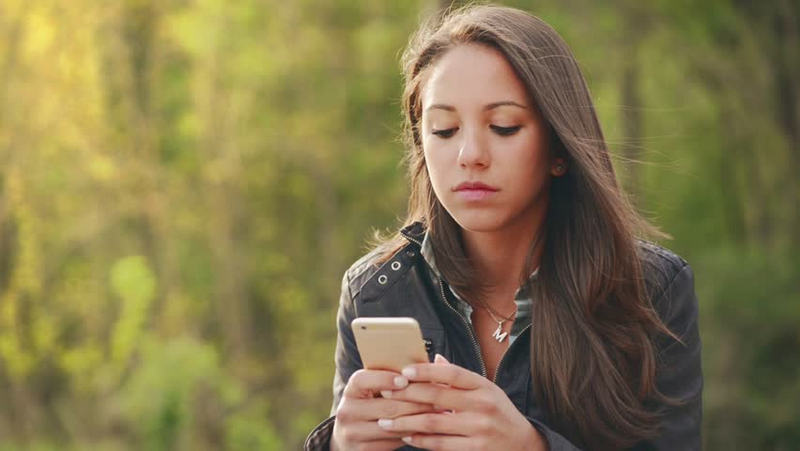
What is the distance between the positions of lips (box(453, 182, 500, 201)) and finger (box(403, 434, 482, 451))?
1.50 ft

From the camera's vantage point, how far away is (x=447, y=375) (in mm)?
2094

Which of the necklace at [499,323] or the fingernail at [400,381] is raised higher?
the necklace at [499,323]

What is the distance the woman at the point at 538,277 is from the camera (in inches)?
90.1

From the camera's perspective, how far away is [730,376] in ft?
29.6

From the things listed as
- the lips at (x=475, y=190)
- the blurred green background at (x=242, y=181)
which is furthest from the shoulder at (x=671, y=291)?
the blurred green background at (x=242, y=181)

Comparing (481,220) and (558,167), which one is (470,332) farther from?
(558,167)

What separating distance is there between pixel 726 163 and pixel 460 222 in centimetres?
1010

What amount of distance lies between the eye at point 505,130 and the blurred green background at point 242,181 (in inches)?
294

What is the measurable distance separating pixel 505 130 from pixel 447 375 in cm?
49

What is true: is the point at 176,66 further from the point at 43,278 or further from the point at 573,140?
the point at 573,140

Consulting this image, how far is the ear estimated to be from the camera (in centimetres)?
242

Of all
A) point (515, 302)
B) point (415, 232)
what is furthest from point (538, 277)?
point (415, 232)

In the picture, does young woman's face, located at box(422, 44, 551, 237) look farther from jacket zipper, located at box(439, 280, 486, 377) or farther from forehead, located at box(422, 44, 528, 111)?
jacket zipper, located at box(439, 280, 486, 377)

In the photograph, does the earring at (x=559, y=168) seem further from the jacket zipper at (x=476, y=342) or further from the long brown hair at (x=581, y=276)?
the jacket zipper at (x=476, y=342)
